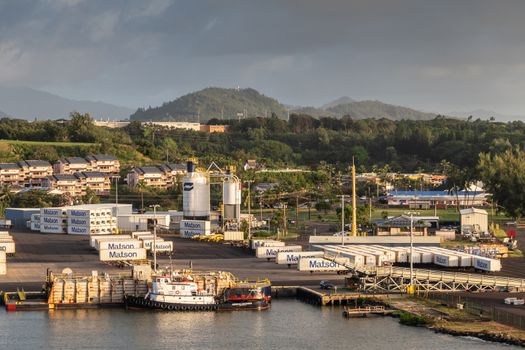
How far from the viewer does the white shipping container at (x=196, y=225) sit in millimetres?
105812

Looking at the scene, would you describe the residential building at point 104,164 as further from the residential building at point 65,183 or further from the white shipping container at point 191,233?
the white shipping container at point 191,233

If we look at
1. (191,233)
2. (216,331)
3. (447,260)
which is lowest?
(216,331)

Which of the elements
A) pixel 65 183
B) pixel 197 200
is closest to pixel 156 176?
pixel 65 183

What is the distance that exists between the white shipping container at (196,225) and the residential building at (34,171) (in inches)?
2102

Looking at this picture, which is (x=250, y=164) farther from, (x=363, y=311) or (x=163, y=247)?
(x=363, y=311)

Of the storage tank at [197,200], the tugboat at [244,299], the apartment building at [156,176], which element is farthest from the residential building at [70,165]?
the tugboat at [244,299]

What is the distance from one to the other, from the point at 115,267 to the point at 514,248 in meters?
34.3

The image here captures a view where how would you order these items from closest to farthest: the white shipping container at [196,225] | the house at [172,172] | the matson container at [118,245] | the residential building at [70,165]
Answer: the matson container at [118,245]
the white shipping container at [196,225]
the house at [172,172]
the residential building at [70,165]

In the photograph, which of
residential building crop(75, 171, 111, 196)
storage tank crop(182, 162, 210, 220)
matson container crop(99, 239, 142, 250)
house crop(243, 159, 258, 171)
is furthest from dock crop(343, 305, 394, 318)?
house crop(243, 159, 258, 171)

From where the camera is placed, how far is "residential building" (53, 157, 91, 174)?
160250mm

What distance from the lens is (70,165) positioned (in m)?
162

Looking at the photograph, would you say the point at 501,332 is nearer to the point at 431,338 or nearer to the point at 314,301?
the point at 431,338

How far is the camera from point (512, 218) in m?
123

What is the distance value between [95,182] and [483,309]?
101 metres
